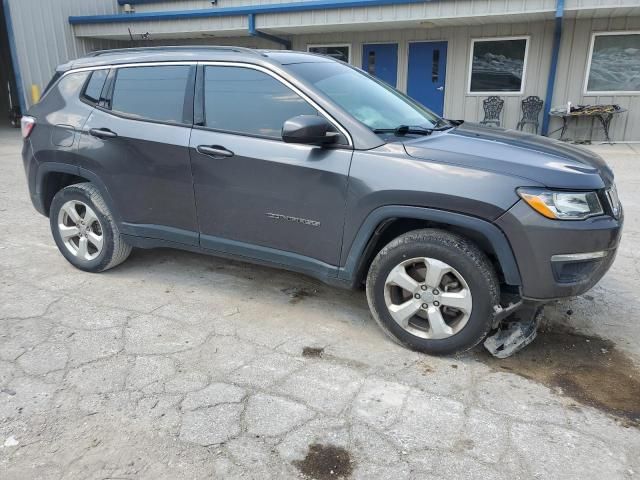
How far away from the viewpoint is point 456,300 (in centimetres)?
296

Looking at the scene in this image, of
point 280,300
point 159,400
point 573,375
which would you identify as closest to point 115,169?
point 280,300

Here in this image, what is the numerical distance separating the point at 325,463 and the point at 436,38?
12117mm

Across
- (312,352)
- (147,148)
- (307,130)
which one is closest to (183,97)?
(147,148)

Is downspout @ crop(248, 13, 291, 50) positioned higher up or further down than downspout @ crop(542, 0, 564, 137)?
higher up

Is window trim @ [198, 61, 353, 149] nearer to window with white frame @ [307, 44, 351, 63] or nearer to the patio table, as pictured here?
the patio table

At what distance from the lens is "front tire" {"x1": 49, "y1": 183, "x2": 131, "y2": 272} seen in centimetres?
409

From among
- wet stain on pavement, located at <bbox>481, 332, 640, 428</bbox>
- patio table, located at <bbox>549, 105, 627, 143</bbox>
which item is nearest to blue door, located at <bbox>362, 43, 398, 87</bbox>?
patio table, located at <bbox>549, 105, 627, 143</bbox>

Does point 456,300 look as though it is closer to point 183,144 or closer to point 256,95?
point 256,95

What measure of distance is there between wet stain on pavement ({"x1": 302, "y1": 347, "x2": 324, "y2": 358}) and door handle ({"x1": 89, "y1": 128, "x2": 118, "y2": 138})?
2105 mm

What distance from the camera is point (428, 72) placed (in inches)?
506

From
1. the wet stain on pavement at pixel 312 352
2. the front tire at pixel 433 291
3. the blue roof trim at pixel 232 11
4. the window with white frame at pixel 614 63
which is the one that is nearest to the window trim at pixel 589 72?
the window with white frame at pixel 614 63

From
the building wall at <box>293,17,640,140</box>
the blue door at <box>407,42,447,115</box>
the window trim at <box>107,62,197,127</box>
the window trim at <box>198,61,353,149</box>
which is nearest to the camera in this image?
the window trim at <box>198,61,353,149</box>

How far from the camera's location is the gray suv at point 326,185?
2.79 m

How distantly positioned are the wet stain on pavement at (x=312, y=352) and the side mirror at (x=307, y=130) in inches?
49.7
